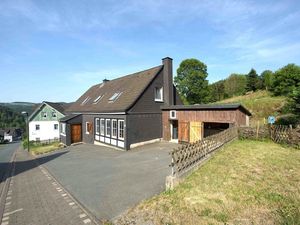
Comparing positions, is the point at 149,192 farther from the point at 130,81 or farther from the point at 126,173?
the point at 130,81

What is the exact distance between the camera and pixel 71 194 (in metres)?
8.45

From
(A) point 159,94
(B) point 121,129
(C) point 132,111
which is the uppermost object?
(A) point 159,94

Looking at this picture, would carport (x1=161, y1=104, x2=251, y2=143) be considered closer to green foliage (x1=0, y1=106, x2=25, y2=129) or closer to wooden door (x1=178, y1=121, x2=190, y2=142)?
wooden door (x1=178, y1=121, x2=190, y2=142)

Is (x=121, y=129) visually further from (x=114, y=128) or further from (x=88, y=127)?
(x=88, y=127)

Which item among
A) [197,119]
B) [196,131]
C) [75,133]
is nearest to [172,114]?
[197,119]

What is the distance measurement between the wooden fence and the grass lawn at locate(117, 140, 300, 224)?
1.41ft

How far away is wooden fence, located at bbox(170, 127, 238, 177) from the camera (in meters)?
8.07

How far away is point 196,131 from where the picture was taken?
17.0 meters

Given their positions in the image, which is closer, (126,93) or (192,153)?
(192,153)

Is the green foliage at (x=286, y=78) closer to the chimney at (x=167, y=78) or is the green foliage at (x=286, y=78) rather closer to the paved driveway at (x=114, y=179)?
the chimney at (x=167, y=78)

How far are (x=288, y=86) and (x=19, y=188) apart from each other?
31.8m

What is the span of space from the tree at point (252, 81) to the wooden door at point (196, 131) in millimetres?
29576

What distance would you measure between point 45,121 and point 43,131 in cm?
190

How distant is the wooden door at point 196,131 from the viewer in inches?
660
